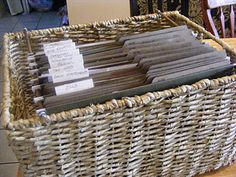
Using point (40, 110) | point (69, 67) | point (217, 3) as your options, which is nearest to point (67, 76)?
point (69, 67)

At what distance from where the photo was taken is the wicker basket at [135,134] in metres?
0.49

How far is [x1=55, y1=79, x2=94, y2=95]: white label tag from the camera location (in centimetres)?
58

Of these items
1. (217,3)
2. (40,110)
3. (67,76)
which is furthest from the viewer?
(217,3)

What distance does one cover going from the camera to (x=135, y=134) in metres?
0.54

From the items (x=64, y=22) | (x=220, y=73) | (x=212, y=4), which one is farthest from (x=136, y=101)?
(x=64, y=22)

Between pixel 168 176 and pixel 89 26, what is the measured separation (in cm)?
45

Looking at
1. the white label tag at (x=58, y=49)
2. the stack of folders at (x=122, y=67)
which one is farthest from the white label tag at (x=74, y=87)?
the white label tag at (x=58, y=49)

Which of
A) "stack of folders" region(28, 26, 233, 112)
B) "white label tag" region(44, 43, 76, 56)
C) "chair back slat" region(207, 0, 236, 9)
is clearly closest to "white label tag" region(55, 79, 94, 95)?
"stack of folders" region(28, 26, 233, 112)

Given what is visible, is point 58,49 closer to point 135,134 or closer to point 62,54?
point 62,54

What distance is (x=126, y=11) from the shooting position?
2.07 metres

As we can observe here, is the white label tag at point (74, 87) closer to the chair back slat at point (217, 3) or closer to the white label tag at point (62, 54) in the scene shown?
the white label tag at point (62, 54)

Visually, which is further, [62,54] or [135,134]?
[62,54]

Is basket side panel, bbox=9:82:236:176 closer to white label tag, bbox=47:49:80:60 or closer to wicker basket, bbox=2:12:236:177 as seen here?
wicker basket, bbox=2:12:236:177

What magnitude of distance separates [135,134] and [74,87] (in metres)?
0.14
